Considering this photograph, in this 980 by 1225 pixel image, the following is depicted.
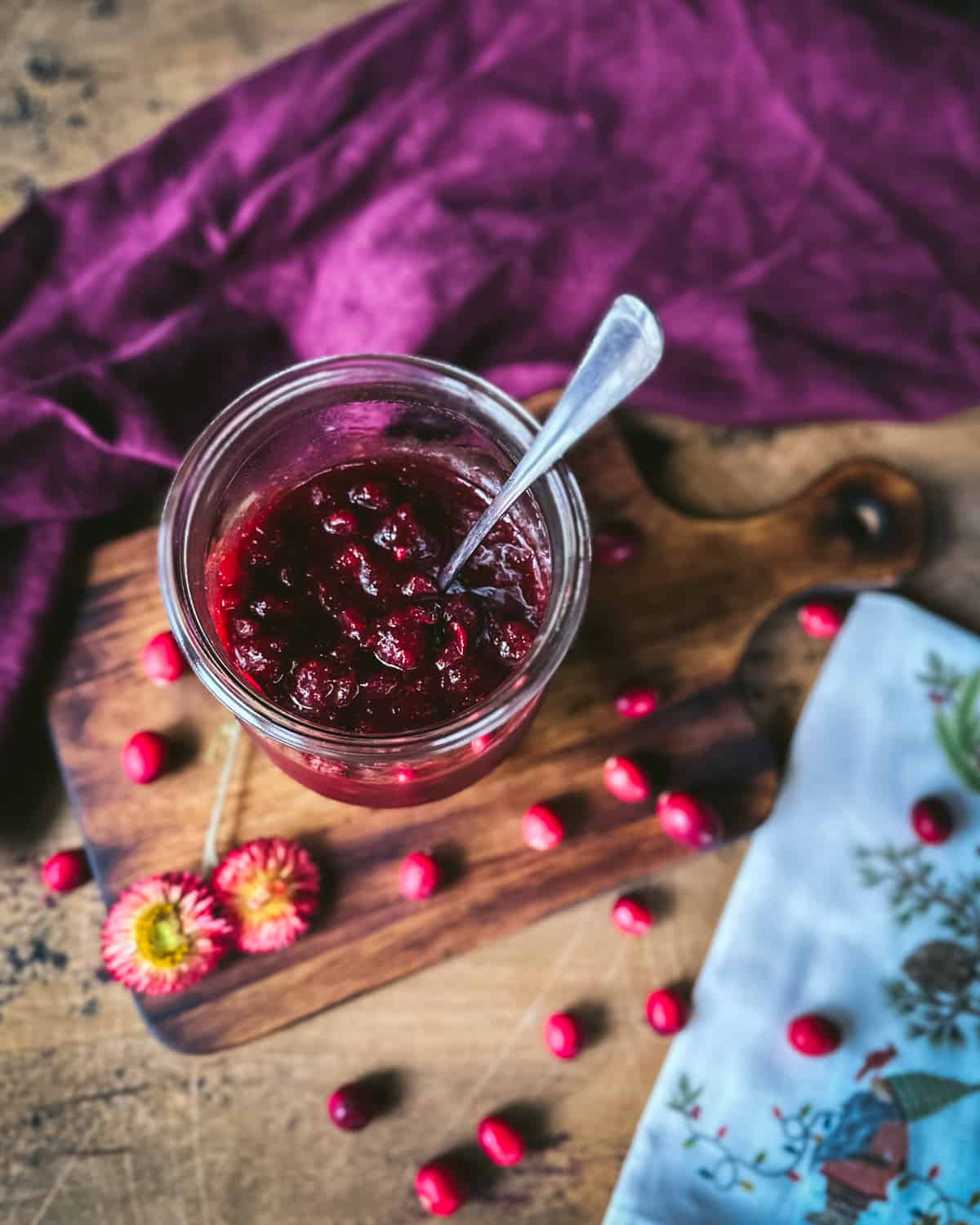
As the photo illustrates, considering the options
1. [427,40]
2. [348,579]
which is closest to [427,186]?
[427,40]

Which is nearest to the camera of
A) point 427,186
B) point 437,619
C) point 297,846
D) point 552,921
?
point 437,619

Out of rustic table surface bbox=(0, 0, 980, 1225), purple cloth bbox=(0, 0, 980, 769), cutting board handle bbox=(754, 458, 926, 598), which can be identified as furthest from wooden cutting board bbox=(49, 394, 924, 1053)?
purple cloth bbox=(0, 0, 980, 769)

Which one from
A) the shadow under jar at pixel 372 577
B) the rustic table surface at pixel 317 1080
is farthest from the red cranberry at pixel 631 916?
the shadow under jar at pixel 372 577

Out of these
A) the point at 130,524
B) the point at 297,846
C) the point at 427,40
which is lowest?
the point at 297,846

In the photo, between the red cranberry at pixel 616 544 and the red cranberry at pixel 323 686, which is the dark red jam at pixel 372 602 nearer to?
the red cranberry at pixel 323 686

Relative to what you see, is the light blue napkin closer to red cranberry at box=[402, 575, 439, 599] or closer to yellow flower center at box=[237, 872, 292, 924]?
yellow flower center at box=[237, 872, 292, 924]

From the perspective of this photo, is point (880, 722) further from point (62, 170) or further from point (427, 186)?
point (62, 170)

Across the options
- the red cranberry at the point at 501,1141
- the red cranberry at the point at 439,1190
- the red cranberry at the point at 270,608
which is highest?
the red cranberry at the point at 270,608

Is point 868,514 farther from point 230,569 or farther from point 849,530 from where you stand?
point 230,569
